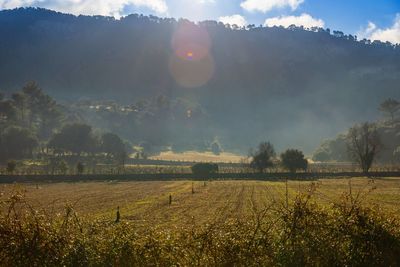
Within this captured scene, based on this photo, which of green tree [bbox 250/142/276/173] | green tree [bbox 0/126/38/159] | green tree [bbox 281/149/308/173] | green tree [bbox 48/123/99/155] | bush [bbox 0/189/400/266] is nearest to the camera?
bush [bbox 0/189/400/266]

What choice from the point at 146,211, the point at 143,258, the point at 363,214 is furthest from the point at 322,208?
the point at 146,211

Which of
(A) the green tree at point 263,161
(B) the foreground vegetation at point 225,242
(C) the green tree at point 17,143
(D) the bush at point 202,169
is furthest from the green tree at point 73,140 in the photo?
(B) the foreground vegetation at point 225,242

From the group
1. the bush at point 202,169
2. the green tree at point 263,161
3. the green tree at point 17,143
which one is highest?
the green tree at point 17,143

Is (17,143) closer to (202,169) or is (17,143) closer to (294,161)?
(202,169)

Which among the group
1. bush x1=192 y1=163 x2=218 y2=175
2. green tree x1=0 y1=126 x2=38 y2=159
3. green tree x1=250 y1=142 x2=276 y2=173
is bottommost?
bush x1=192 y1=163 x2=218 y2=175

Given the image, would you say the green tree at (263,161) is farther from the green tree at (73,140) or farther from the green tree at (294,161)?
the green tree at (73,140)

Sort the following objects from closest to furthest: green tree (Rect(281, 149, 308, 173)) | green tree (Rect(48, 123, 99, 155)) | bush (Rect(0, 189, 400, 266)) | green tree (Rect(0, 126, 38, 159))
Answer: bush (Rect(0, 189, 400, 266)) < green tree (Rect(281, 149, 308, 173)) < green tree (Rect(0, 126, 38, 159)) < green tree (Rect(48, 123, 99, 155))

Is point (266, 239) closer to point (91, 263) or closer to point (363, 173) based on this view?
point (91, 263)

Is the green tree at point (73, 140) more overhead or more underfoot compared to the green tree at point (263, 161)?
more overhead

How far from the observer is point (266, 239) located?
15.1 metres

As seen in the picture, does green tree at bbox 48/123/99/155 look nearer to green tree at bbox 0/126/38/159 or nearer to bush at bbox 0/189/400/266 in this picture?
green tree at bbox 0/126/38/159

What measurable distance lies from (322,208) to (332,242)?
5.69 ft

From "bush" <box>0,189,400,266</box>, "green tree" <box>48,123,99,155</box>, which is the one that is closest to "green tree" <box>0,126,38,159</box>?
"green tree" <box>48,123,99,155</box>

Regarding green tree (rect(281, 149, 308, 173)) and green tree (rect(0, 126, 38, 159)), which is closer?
green tree (rect(281, 149, 308, 173))
